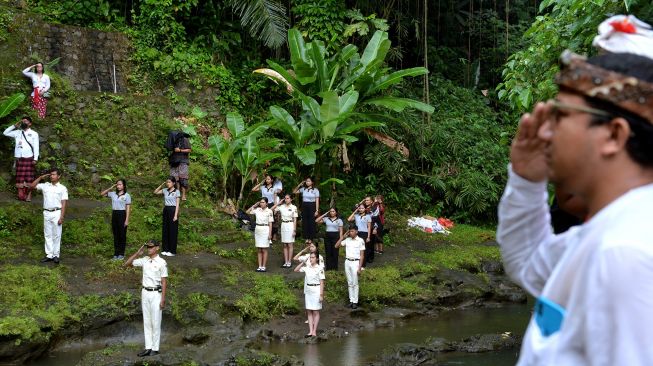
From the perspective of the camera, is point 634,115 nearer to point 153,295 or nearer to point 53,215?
point 153,295

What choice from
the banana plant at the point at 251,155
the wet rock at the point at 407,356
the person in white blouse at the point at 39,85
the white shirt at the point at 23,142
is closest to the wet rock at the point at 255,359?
the wet rock at the point at 407,356

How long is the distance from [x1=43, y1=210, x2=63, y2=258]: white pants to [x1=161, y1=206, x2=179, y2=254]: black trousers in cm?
175

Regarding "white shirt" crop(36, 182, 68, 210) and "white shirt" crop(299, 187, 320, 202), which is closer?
"white shirt" crop(36, 182, 68, 210)

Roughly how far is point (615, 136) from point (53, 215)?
11699 millimetres

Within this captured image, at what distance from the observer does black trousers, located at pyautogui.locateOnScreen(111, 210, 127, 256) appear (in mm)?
12266

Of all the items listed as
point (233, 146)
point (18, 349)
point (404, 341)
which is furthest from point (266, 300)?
point (233, 146)

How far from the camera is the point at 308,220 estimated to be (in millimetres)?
14852

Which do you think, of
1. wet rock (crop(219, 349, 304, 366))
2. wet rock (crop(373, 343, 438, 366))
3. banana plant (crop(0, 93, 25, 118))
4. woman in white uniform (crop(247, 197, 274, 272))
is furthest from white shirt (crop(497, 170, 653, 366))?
banana plant (crop(0, 93, 25, 118))

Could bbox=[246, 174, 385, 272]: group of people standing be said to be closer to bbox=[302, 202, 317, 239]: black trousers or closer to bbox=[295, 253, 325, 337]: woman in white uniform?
bbox=[302, 202, 317, 239]: black trousers

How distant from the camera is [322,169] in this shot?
16.0 metres

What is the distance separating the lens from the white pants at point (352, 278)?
500 inches

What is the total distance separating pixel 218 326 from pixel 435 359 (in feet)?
10.8

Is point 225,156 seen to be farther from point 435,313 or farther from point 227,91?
point 435,313

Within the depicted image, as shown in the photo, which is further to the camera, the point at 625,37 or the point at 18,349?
the point at 18,349
